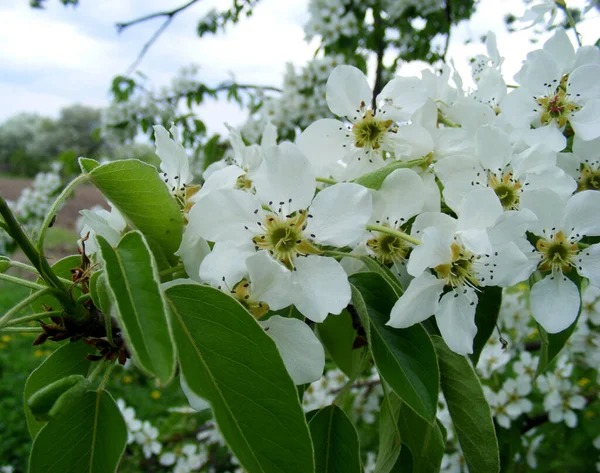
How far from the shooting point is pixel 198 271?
2.56 ft

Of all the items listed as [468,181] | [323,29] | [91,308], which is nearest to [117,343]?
[91,308]

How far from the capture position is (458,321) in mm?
826

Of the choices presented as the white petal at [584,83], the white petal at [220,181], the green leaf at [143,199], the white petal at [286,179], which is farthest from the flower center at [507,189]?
the green leaf at [143,199]

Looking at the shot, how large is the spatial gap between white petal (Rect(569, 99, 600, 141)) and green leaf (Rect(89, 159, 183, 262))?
743mm

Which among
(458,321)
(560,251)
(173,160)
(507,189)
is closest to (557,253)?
(560,251)

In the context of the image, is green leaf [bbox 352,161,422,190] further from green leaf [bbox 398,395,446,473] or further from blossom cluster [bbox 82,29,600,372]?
green leaf [bbox 398,395,446,473]

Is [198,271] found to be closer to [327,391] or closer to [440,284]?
[440,284]

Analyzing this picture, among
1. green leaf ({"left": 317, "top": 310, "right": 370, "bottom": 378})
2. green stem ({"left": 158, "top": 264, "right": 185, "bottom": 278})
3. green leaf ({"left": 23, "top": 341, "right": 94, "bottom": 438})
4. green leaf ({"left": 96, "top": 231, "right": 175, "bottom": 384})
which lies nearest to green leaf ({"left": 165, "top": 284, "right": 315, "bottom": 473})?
green leaf ({"left": 96, "top": 231, "right": 175, "bottom": 384})

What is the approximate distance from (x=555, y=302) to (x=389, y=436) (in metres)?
0.38

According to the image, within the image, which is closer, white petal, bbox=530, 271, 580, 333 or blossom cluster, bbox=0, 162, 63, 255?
white petal, bbox=530, 271, 580, 333

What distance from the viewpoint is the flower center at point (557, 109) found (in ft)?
3.33

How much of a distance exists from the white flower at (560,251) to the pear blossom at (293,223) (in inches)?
13.2

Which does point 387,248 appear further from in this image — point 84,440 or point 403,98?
point 84,440

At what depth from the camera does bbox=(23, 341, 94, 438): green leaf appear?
81 centimetres
